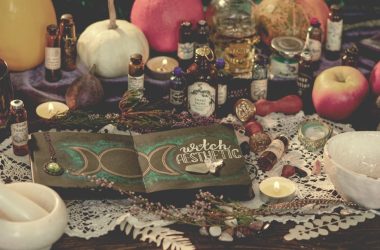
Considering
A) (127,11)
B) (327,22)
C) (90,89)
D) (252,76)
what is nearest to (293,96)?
(252,76)

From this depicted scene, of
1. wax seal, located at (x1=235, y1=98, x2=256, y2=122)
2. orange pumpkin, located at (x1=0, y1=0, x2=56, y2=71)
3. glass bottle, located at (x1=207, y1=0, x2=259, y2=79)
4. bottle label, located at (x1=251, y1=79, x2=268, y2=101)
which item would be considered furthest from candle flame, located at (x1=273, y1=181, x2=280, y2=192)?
orange pumpkin, located at (x1=0, y1=0, x2=56, y2=71)

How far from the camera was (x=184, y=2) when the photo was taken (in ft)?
7.32

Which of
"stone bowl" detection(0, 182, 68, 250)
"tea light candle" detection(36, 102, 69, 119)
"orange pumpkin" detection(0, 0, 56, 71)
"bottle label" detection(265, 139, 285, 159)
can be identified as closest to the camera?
"stone bowl" detection(0, 182, 68, 250)

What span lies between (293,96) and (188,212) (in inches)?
22.2

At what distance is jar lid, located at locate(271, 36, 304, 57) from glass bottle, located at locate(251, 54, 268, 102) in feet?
0.41

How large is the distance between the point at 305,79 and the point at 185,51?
330 millimetres

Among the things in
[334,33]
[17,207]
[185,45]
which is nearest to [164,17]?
[185,45]

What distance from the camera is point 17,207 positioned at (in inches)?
58.2

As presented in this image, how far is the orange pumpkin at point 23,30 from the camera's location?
6.84ft

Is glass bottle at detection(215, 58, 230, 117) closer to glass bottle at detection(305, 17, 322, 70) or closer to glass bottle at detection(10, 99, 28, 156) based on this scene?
glass bottle at detection(305, 17, 322, 70)

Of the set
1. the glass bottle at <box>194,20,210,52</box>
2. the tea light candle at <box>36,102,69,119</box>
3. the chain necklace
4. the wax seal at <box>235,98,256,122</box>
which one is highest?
the glass bottle at <box>194,20,210,52</box>

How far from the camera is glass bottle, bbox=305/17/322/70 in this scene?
2.21 metres

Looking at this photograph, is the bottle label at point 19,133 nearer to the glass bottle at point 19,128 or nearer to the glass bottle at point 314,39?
the glass bottle at point 19,128

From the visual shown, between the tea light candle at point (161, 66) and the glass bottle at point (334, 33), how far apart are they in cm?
46
